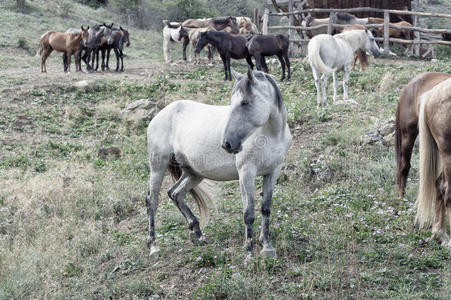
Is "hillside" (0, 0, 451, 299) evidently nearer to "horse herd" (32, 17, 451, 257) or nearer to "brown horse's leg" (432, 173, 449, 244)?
"brown horse's leg" (432, 173, 449, 244)

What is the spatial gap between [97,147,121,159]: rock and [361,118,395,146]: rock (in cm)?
471

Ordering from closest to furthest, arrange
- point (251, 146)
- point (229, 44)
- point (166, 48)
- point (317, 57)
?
point (251, 146) < point (317, 57) < point (229, 44) < point (166, 48)

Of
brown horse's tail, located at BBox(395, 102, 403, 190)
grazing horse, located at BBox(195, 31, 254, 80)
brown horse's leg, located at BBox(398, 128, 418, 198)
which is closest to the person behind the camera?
brown horse's leg, located at BBox(398, 128, 418, 198)

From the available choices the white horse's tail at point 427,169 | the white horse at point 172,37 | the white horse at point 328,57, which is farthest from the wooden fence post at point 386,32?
the white horse's tail at point 427,169

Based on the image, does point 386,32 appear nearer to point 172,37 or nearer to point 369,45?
point 369,45

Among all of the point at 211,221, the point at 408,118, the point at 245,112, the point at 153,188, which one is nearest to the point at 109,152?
the point at 211,221

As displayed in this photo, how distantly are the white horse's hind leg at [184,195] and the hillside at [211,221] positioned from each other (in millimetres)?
157

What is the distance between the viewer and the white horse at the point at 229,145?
4520mm

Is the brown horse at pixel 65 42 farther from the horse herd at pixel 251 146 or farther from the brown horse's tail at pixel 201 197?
the horse herd at pixel 251 146

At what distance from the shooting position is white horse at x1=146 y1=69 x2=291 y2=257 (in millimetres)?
4520

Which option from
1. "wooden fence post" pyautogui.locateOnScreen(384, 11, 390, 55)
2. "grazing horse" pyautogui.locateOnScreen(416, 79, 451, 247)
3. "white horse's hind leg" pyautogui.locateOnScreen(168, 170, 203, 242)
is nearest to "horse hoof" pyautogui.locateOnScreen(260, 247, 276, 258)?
"white horse's hind leg" pyautogui.locateOnScreen(168, 170, 203, 242)

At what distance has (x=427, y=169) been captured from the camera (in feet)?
16.6

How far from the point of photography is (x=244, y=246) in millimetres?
5023

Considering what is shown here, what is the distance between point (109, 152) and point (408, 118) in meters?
5.99
